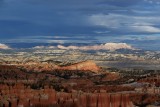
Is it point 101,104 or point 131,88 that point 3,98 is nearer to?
point 101,104

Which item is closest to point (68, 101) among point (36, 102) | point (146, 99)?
point (36, 102)

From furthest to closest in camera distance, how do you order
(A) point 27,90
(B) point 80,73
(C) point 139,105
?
1. (B) point 80,73
2. (C) point 139,105
3. (A) point 27,90

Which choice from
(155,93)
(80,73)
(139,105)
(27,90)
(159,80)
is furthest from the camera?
(80,73)

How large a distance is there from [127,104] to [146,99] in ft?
22.9

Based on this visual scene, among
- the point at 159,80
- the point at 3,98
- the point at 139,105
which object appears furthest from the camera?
the point at 159,80

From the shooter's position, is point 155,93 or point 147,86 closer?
point 155,93

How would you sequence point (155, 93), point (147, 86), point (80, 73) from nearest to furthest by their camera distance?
point (155, 93) < point (147, 86) < point (80, 73)

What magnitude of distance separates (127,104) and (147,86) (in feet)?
A: 73.7

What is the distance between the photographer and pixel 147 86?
105 metres

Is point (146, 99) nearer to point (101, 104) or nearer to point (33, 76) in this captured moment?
point (101, 104)

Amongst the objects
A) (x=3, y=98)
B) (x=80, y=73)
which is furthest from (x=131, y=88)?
(x=80, y=73)

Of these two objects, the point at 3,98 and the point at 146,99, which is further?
the point at 146,99

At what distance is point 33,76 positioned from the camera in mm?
120312

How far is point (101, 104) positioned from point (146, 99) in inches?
430
